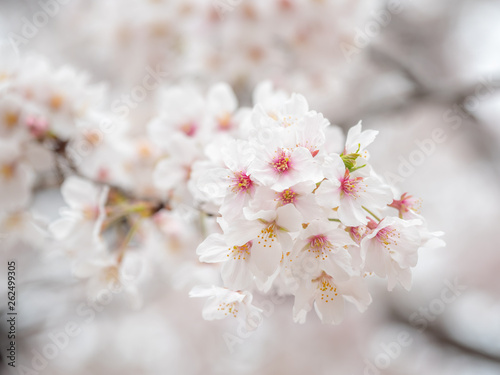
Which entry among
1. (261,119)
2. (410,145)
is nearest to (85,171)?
(261,119)

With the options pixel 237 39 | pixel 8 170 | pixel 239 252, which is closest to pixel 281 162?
pixel 239 252

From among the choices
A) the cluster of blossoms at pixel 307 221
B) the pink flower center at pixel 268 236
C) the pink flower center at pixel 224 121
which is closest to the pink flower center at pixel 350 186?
the cluster of blossoms at pixel 307 221

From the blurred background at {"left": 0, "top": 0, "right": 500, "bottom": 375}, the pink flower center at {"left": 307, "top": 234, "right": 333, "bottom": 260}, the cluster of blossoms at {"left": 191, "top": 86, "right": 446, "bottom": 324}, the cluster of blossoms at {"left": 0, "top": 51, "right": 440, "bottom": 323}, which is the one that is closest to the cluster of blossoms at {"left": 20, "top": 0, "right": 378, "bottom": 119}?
the blurred background at {"left": 0, "top": 0, "right": 500, "bottom": 375}

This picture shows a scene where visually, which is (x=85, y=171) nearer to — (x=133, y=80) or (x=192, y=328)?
(x=133, y=80)

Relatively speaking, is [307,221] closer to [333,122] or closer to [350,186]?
[350,186]

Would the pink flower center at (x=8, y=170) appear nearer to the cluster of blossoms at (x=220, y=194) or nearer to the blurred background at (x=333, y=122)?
Result: the cluster of blossoms at (x=220, y=194)

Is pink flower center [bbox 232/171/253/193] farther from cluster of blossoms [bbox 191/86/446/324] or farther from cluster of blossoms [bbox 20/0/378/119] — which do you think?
cluster of blossoms [bbox 20/0/378/119]

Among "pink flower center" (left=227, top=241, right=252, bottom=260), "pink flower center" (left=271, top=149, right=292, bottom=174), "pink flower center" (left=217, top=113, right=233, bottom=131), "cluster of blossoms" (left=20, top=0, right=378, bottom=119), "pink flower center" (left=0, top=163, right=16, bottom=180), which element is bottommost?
"pink flower center" (left=227, top=241, right=252, bottom=260)
